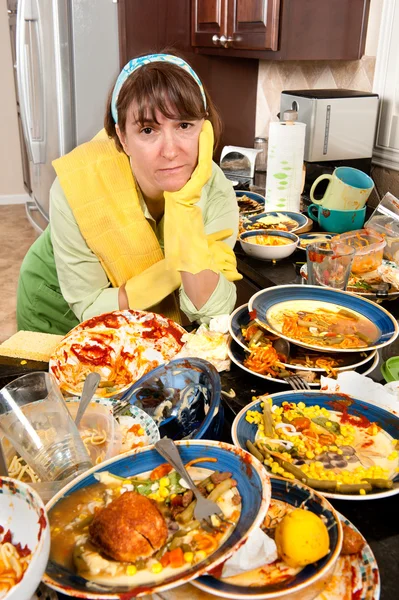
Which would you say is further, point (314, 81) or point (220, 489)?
point (314, 81)

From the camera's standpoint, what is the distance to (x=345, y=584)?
0.63 meters

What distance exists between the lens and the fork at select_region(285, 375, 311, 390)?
1013 millimetres

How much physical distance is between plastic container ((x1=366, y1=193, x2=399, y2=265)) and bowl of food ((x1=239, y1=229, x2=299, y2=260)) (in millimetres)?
250

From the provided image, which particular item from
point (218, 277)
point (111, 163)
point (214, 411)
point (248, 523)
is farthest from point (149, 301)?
point (248, 523)

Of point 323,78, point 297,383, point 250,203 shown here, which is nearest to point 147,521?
point 297,383

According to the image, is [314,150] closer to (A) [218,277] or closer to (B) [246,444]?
(A) [218,277]

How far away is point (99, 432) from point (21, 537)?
0.26 metres

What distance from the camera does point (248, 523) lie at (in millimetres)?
607

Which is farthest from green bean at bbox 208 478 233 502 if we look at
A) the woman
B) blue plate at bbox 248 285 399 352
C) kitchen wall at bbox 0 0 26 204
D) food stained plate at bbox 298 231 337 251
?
kitchen wall at bbox 0 0 26 204

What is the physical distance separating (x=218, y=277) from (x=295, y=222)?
692mm

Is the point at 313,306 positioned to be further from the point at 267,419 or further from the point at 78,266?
the point at 78,266

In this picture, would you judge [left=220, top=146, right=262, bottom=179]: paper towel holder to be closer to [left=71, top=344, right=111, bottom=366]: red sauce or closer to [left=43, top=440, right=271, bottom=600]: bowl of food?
[left=71, top=344, right=111, bottom=366]: red sauce

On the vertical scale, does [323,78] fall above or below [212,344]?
above

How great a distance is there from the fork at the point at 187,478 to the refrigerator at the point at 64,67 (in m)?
2.71
